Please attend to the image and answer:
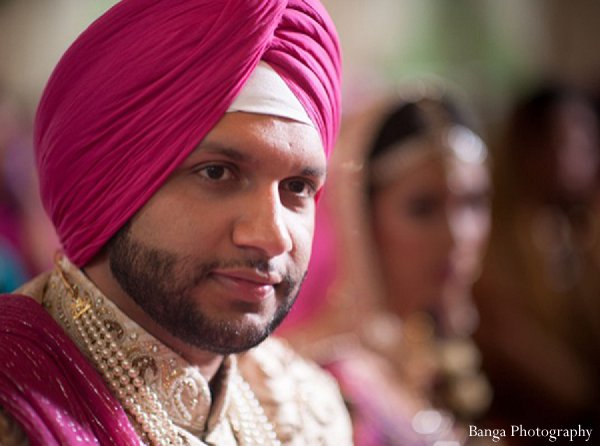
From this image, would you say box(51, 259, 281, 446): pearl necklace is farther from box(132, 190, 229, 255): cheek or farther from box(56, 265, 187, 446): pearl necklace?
box(132, 190, 229, 255): cheek

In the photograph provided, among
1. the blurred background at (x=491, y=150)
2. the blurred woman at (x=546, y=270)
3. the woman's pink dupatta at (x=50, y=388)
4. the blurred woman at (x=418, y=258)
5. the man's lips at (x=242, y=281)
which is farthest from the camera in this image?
the blurred woman at (x=546, y=270)

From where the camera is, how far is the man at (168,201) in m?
1.01

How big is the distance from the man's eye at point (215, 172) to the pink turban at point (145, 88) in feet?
0.12

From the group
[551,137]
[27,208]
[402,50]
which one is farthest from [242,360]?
[402,50]

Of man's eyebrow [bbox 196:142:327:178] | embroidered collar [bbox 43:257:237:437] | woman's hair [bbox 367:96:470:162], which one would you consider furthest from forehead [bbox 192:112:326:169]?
woman's hair [bbox 367:96:470:162]

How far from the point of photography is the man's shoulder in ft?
4.28

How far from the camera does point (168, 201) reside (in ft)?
3.34

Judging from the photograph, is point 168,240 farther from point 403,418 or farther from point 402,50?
point 402,50

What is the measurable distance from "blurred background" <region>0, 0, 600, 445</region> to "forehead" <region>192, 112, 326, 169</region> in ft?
3.57

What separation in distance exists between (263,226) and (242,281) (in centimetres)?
8

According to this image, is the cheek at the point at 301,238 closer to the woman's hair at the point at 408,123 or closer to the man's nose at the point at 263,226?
the man's nose at the point at 263,226

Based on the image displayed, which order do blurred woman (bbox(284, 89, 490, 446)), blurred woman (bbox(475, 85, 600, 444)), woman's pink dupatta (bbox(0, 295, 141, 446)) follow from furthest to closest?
blurred woman (bbox(475, 85, 600, 444)), blurred woman (bbox(284, 89, 490, 446)), woman's pink dupatta (bbox(0, 295, 141, 446))

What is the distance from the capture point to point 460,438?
2.04m

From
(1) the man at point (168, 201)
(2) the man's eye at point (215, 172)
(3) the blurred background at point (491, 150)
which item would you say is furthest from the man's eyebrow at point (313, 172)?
(3) the blurred background at point (491, 150)
